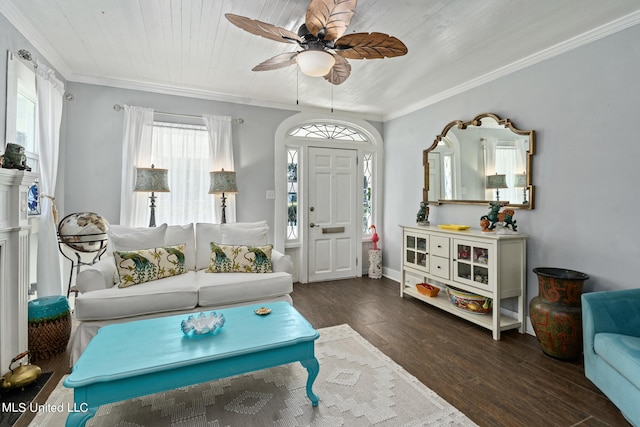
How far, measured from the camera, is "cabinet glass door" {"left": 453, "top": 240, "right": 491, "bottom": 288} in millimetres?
2871

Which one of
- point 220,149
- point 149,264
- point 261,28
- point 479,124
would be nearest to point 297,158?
point 220,149

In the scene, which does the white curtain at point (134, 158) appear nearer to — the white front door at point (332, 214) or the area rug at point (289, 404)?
the area rug at point (289, 404)

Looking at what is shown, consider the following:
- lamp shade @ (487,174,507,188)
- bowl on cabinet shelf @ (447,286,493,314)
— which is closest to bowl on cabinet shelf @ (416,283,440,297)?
→ bowl on cabinet shelf @ (447,286,493,314)

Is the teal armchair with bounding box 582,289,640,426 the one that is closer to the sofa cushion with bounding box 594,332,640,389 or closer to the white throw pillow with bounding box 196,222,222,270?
the sofa cushion with bounding box 594,332,640,389

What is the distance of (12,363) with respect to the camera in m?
2.05

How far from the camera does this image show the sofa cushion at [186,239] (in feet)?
10.2

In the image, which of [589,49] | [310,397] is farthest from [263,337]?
[589,49]

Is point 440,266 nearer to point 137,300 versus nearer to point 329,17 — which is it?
point 329,17

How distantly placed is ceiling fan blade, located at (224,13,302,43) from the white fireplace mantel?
66.7 inches

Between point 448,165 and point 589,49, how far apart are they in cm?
161

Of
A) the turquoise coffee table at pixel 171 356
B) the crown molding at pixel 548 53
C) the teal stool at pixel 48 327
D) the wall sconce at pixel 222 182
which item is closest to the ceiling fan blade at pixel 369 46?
the crown molding at pixel 548 53

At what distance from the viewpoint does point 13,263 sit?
209cm

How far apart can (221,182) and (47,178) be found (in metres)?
1.54

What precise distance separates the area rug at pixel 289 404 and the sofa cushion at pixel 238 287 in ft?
2.33
